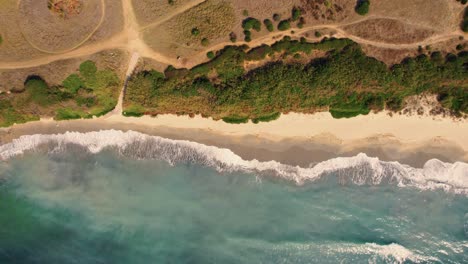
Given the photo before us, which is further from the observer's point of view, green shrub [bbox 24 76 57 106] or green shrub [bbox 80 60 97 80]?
green shrub [bbox 80 60 97 80]

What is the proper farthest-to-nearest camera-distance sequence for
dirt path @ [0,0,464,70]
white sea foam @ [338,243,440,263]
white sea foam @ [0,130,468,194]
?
white sea foam @ [0,130,468,194]
white sea foam @ [338,243,440,263]
dirt path @ [0,0,464,70]

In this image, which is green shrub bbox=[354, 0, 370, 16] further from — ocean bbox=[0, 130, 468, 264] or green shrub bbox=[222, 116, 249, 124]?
green shrub bbox=[222, 116, 249, 124]

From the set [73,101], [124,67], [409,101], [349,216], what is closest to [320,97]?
[409,101]

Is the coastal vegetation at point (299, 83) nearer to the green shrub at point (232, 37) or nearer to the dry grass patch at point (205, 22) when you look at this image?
the green shrub at point (232, 37)

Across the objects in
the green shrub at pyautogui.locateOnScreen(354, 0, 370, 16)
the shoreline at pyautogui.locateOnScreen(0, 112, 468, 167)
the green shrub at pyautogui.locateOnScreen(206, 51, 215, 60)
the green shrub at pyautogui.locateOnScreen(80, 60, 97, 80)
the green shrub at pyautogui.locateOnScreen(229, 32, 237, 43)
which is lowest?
the shoreline at pyautogui.locateOnScreen(0, 112, 468, 167)

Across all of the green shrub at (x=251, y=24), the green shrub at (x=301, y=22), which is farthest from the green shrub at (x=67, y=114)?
the green shrub at (x=301, y=22)

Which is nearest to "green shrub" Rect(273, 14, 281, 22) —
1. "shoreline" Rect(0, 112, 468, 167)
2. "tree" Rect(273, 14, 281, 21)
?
"tree" Rect(273, 14, 281, 21)

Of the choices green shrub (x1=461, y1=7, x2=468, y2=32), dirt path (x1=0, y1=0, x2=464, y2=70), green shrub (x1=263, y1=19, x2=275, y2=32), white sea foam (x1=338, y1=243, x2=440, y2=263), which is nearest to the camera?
green shrub (x1=461, y1=7, x2=468, y2=32)
